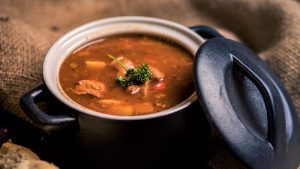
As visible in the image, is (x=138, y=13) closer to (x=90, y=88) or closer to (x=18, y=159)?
(x=90, y=88)

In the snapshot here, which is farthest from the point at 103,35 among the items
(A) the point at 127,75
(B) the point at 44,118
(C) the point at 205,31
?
(B) the point at 44,118

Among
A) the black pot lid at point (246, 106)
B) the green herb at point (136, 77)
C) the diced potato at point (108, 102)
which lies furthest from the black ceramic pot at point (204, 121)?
the green herb at point (136, 77)

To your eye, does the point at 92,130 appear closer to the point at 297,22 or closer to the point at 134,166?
the point at 134,166

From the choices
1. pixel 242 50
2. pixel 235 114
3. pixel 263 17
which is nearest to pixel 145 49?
pixel 242 50

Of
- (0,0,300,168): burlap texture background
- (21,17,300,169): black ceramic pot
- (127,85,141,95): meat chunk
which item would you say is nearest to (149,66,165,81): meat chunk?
(127,85,141,95): meat chunk

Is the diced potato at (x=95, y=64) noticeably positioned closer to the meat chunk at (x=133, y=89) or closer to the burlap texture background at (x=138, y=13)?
the meat chunk at (x=133, y=89)

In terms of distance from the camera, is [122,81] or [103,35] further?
[103,35]
